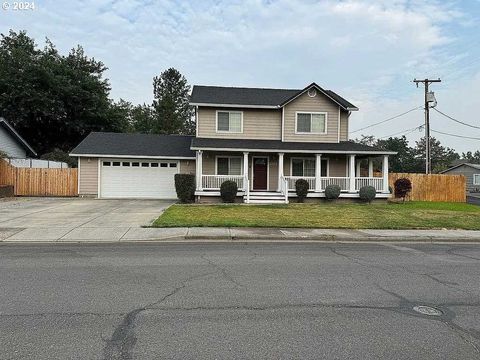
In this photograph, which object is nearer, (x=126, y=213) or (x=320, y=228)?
(x=320, y=228)

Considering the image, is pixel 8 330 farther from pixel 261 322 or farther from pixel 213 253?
pixel 213 253

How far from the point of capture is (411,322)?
4734 millimetres

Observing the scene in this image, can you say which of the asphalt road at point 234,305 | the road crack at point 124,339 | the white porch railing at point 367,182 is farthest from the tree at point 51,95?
the road crack at point 124,339

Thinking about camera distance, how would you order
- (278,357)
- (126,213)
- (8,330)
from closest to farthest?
(278,357) < (8,330) < (126,213)

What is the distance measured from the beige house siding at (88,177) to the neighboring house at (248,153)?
62 mm

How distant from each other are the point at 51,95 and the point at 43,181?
16999 mm

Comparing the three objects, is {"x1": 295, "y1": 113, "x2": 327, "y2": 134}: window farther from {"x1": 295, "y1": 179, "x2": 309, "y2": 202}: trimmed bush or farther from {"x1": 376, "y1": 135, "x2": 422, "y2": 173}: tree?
{"x1": 376, "y1": 135, "x2": 422, "y2": 173}: tree

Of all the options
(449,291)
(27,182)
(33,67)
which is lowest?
(449,291)

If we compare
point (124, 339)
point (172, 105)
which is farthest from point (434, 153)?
point (124, 339)

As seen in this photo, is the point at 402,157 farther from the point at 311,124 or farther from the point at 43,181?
the point at 43,181

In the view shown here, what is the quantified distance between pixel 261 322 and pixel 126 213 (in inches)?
495

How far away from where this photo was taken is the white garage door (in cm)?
2522

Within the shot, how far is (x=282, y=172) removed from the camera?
76.7ft

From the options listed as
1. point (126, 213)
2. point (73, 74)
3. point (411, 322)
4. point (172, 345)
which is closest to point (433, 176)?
point (126, 213)
